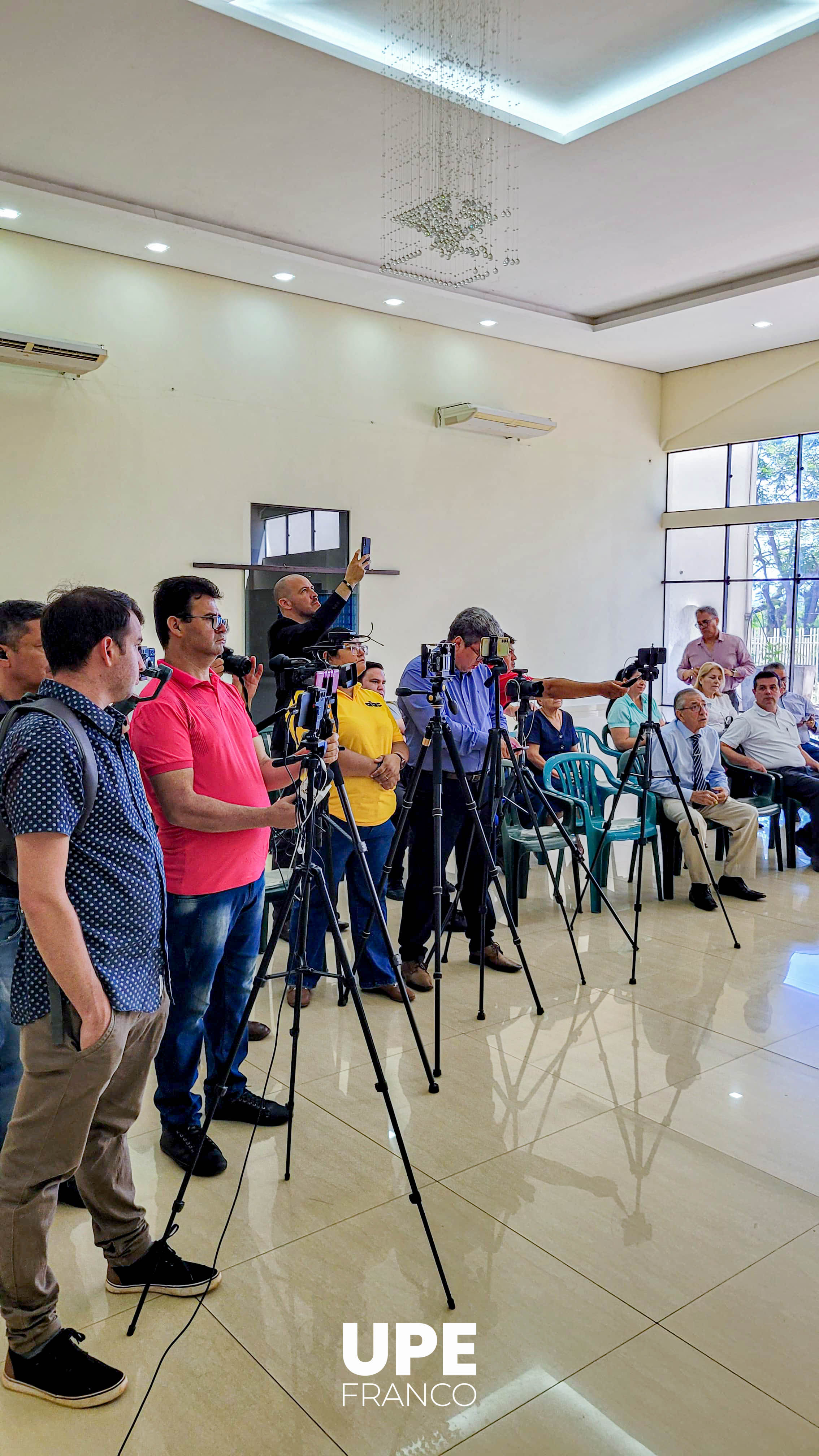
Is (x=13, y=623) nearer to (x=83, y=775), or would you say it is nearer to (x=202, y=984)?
(x=83, y=775)

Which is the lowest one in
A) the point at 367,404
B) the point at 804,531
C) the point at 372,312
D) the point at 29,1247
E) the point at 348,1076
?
the point at 348,1076

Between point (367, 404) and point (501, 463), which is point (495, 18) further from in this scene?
point (501, 463)

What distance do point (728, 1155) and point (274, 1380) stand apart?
4.83 feet

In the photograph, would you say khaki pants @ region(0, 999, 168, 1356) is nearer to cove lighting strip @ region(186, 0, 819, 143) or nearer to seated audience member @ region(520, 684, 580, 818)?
seated audience member @ region(520, 684, 580, 818)

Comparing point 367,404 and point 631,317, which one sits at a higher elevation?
point 631,317

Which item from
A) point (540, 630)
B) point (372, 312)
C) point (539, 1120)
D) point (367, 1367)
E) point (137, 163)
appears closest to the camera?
point (367, 1367)

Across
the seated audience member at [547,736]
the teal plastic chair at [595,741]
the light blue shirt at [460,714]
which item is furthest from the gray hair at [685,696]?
the light blue shirt at [460,714]

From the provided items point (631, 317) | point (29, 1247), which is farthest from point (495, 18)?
point (29, 1247)

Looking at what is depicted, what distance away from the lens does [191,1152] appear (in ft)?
8.72

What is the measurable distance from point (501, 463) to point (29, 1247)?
26.8ft

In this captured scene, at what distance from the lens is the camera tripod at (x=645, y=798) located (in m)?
4.16

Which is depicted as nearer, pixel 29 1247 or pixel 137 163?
pixel 29 1247

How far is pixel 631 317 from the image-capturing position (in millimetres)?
8602

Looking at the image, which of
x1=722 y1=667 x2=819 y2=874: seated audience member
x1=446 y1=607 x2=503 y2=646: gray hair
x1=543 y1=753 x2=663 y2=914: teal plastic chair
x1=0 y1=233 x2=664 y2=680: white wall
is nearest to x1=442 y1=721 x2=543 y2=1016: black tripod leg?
x1=446 y1=607 x2=503 y2=646: gray hair
